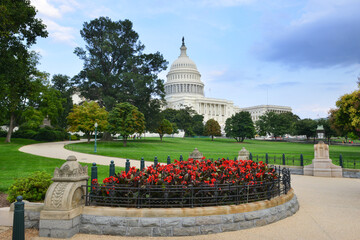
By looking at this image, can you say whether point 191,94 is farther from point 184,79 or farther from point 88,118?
point 88,118

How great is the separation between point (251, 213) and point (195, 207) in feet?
5.04

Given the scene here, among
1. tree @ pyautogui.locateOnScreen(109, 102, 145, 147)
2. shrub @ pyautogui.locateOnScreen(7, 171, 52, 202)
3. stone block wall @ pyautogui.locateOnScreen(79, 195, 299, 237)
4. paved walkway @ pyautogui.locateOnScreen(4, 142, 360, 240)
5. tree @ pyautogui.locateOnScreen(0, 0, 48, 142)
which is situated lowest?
paved walkway @ pyautogui.locateOnScreen(4, 142, 360, 240)

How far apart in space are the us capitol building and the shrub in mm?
133170

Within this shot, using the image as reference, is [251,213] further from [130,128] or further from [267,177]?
[130,128]

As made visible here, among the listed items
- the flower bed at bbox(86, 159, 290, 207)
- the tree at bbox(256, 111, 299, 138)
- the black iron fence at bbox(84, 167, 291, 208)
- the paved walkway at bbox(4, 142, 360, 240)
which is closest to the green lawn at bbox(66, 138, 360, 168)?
the paved walkway at bbox(4, 142, 360, 240)

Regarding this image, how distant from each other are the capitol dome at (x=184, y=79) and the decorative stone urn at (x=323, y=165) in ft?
454

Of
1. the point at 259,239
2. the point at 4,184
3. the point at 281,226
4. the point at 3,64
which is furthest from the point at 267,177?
the point at 3,64

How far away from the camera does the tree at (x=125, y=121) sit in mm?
39219

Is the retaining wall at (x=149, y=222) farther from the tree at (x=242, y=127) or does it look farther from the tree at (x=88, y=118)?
the tree at (x=242, y=127)

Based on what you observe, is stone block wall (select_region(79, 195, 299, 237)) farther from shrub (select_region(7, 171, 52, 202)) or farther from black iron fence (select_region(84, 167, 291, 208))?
shrub (select_region(7, 171, 52, 202))

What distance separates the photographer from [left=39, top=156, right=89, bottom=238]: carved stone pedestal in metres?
6.12

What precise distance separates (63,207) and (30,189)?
8.16 feet

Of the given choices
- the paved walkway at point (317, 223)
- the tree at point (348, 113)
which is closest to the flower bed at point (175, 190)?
the paved walkway at point (317, 223)

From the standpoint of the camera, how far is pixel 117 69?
178 ft
